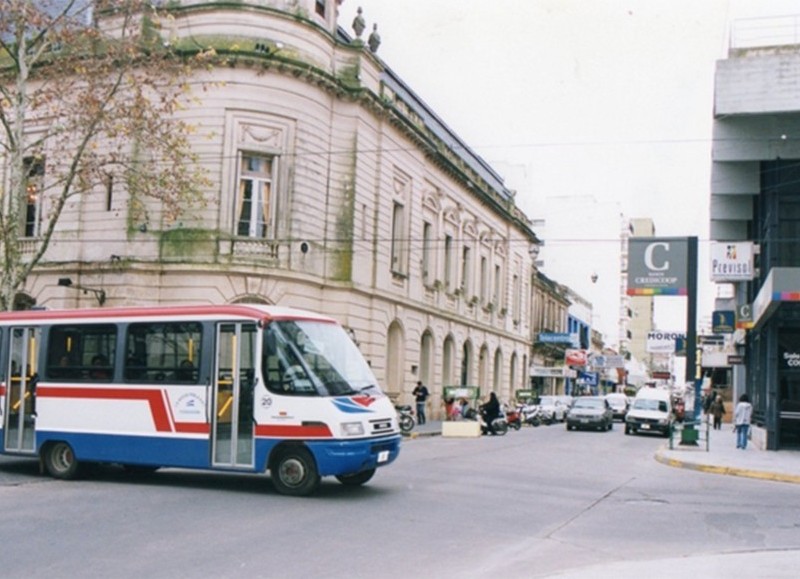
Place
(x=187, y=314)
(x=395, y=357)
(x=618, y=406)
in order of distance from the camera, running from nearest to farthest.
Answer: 1. (x=187, y=314)
2. (x=395, y=357)
3. (x=618, y=406)

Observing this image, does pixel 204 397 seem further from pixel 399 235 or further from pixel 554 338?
pixel 554 338

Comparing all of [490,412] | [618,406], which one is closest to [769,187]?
[490,412]

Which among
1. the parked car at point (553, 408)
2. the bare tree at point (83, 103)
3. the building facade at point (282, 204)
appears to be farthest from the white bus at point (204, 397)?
the parked car at point (553, 408)

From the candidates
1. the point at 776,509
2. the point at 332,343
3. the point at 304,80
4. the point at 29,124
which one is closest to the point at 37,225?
the point at 29,124

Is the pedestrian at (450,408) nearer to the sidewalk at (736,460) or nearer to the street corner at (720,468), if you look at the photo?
the sidewalk at (736,460)

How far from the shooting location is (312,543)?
380 inches

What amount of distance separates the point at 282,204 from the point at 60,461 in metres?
15.5

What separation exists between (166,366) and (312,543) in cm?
547

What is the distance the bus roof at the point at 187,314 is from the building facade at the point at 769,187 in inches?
539

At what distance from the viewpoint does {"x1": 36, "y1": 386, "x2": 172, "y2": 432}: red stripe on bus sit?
1398 cm

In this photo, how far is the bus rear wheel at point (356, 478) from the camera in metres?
14.2

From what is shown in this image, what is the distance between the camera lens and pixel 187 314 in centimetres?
1405

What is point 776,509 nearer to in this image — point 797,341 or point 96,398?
point 96,398

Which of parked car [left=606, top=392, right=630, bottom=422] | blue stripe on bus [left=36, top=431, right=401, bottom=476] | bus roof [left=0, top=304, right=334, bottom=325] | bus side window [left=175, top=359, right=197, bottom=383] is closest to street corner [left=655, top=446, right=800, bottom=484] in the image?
blue stripe on bus [left=36, top=431, right=401, bottom=476]
